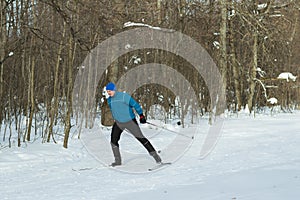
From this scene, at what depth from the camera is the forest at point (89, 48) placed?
894 centimetres

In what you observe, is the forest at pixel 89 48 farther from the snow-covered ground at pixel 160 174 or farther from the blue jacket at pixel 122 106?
the blue jacket at pixel 122 106

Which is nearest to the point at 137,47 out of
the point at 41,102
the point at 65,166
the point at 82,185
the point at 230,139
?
the point at 41,102

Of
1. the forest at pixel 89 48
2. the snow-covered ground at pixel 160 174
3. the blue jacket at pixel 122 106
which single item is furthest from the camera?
the forest at pixel 89 48

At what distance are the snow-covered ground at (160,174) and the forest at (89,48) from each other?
1.25 m

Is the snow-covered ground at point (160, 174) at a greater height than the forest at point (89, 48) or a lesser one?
lesser

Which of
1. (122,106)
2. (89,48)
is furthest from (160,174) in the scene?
(89,48)

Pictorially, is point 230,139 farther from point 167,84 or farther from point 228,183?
point 228,183

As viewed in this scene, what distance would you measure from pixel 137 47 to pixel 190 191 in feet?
36.7

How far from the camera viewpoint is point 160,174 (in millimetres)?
6031

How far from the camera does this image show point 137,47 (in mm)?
15258

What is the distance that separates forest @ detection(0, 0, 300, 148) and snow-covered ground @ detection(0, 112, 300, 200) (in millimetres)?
1245

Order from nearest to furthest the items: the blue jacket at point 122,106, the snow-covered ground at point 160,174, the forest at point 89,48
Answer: the snow-covered ground at point 160,174 → the blue jacket at point 122,106 → the forest at point 89,48

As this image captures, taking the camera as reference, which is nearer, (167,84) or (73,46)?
(73,46)

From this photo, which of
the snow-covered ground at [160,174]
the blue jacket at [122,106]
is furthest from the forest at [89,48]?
the blue jacket at [122,106]
